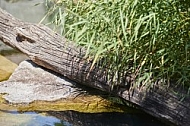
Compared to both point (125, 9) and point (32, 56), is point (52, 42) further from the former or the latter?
point (125, 9)

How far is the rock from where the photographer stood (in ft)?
10.5

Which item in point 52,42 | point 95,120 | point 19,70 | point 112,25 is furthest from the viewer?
point 19,70

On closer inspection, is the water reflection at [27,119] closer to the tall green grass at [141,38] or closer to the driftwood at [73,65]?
the driftwood at [73,65]

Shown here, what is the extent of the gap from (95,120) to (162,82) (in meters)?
0.59

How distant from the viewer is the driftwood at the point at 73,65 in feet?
8.78

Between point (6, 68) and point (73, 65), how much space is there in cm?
97

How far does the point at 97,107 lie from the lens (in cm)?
318

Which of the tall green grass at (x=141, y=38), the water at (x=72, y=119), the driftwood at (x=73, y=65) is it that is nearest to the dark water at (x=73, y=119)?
the water at (x=72, y=119)

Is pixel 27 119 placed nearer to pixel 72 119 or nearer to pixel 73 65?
pixel 72 119

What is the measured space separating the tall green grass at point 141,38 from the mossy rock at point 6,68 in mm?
1083

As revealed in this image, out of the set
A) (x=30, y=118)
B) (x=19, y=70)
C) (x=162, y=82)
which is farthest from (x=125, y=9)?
(x=19, y=70)

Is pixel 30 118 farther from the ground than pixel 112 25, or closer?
closer

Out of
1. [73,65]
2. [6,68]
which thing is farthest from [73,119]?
[6,68]

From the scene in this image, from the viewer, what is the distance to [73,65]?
3.12 meters
